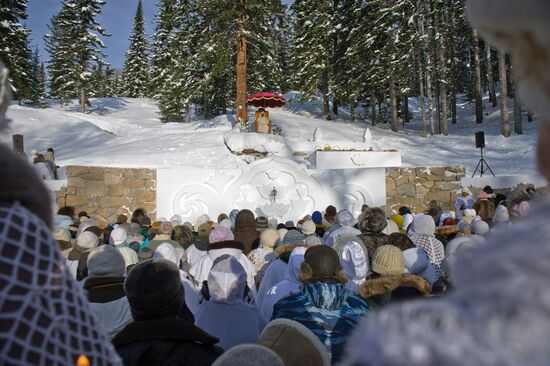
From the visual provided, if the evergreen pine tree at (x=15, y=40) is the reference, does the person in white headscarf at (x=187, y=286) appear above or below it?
below

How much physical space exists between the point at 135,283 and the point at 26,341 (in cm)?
125

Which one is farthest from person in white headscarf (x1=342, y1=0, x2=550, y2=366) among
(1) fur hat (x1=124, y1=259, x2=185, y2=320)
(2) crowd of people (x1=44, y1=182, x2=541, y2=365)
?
(1) fur hat (x1=124, y1=259, x2=185, y2=320)

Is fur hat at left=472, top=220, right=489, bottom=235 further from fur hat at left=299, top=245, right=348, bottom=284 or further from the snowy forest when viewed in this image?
the snowy forest

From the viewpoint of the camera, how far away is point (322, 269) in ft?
8.41

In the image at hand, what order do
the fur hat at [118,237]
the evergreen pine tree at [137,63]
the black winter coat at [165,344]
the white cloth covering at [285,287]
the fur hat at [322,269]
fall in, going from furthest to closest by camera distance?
the evergreen pine tree at [137,63], the fur hat at [118,237], the white cloth covering at [285,287], the fur hat at [322,269], the black winter coat at [165,344]

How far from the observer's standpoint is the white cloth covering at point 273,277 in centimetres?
377

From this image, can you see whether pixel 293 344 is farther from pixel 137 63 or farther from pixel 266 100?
pixel 137 63

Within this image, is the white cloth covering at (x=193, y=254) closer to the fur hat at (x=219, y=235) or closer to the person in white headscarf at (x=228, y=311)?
the fur hat at (x=219, y=235)

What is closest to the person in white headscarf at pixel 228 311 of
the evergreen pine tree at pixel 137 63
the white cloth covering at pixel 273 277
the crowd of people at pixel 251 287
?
the crowd of people at pixel 251 287

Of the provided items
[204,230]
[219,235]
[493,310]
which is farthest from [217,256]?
[493,310]

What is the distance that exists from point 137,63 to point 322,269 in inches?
2022

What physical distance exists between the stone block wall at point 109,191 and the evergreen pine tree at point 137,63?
38924 mm

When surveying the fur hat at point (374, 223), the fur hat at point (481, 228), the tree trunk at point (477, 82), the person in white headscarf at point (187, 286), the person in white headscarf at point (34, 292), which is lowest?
the person in white headscarf at point (187, 286)

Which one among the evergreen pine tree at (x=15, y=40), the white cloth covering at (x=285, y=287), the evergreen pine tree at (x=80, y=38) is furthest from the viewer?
the evergreen pine tree at (x=80, y=38)
